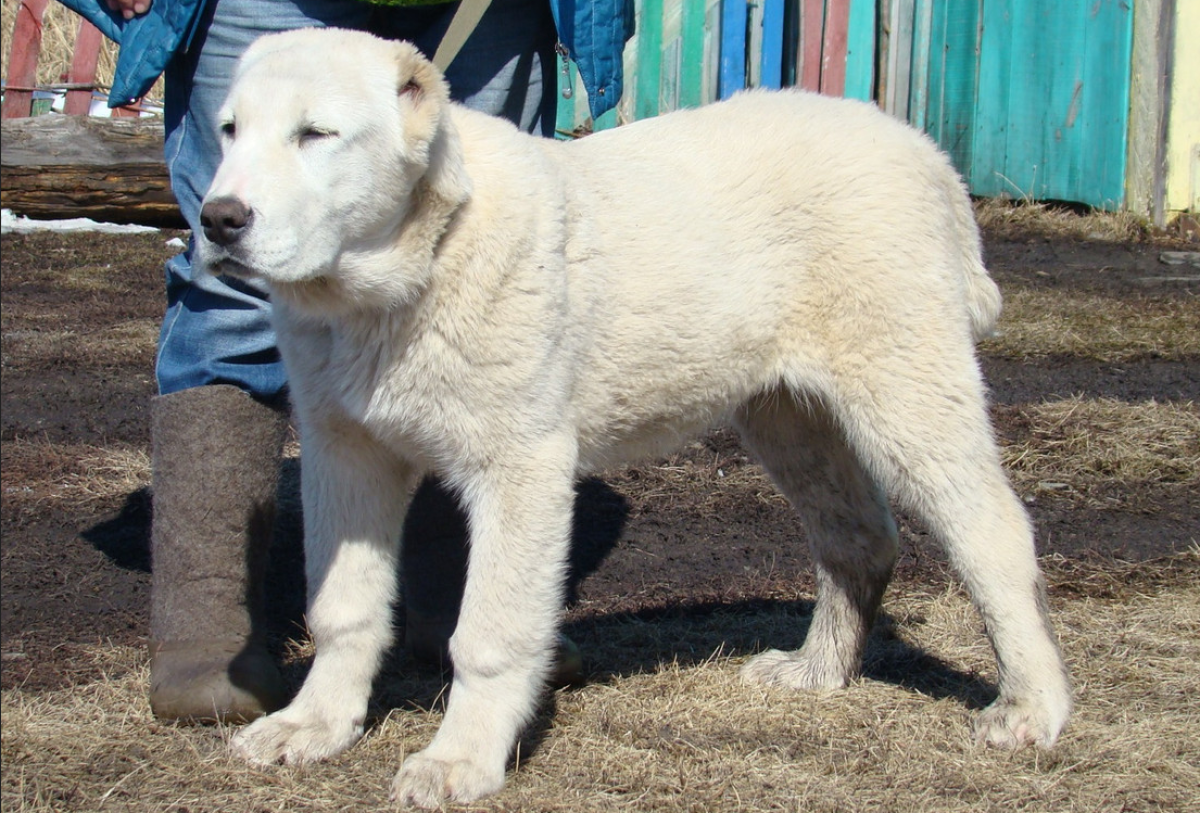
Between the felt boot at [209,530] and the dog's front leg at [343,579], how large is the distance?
0.85 ft

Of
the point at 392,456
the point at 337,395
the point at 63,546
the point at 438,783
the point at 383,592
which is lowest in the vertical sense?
the point at 63,546

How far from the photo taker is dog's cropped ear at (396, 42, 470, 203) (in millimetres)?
2415

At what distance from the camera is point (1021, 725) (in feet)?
9.27

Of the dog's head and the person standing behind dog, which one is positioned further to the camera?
the person standing behind dog

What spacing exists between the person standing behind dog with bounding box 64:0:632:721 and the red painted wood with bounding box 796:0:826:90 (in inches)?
257

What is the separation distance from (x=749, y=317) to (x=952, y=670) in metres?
1.09

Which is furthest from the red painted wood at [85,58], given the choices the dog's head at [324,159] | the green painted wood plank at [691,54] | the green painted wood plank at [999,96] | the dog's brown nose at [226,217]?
the dog's brown nose at [226,217]

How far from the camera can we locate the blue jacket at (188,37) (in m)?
2.81

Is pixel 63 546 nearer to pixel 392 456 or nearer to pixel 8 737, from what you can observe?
pixel 8 737

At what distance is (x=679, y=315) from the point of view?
283 cm

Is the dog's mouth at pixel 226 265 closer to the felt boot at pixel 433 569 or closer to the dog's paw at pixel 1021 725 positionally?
the felt boot at pixel 433 569

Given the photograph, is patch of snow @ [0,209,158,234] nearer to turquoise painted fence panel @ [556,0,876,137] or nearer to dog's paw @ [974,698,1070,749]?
turquoise painted fence panel @ [556,0,876,137]

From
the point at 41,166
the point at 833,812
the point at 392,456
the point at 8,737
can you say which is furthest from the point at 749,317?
the point at 41,166

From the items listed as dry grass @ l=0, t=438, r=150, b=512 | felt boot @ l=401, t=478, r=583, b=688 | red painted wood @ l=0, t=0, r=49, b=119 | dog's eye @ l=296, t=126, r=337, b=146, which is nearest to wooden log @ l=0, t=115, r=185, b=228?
red painted wood @ l=0, t=0, r=49, b=119
